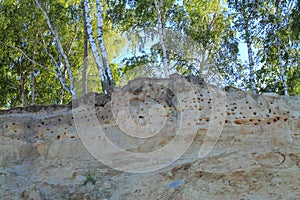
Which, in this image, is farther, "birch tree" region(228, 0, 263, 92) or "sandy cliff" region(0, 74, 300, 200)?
"birch tree" region(228, 0, 263, 92)

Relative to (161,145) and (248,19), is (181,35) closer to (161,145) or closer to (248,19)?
(248,19)

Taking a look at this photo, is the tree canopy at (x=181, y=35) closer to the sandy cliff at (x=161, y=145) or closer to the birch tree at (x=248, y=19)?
the birch tree at (x=248, y=19)

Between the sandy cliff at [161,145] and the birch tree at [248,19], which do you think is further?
the birch tree at [248,19]

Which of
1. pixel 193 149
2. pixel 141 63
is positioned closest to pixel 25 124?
pixel 193 149

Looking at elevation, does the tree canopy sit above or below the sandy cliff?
above

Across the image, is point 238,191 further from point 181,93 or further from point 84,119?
point 84,119

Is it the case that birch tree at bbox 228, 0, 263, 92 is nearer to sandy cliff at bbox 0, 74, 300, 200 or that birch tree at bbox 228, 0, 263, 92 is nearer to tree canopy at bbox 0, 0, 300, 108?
tree canopy at bbox 0, 0, 300, 108

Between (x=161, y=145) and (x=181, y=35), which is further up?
(x=181, y=35)

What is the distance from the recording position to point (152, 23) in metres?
18.1

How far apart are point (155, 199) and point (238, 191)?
1.22 meters

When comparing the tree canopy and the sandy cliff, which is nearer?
the sandy cliff

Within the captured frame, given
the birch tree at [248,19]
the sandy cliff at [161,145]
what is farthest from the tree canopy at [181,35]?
the sandy cliff at [161,145]

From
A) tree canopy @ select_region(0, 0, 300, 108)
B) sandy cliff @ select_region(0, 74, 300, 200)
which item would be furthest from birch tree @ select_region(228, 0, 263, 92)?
sandy cliff @ select_region(0, 74, 300, 200)

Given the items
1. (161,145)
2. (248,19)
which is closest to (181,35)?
(248,19)
